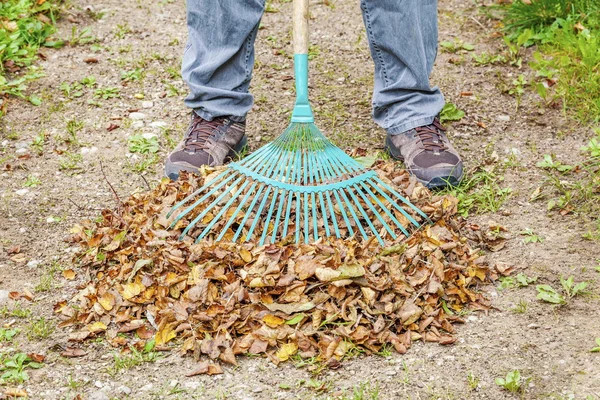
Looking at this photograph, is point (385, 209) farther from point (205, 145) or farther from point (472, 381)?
point (205, 145)

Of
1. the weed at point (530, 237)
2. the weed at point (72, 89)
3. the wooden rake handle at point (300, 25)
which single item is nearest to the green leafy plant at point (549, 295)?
the weed at point (530, 237)

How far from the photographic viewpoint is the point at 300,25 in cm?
284

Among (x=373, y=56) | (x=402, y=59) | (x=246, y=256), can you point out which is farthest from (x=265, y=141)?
(x=246, y=256)

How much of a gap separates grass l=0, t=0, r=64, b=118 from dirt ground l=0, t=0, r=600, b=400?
0.09 meters

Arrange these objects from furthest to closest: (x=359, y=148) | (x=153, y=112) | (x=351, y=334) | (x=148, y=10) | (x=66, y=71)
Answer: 1. (x=148, y=10)
2. (x=66, y=71)
3. (x=153, y=112)
4. (x=359, y=148)
5. (x=351, y=334)

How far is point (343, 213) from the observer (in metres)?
2.74

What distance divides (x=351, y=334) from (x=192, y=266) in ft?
1.95

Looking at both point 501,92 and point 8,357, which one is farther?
point 501,92

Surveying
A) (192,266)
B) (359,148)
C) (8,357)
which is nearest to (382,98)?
(359,148)

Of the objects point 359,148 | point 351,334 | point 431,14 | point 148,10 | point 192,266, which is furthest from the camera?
point 148,10

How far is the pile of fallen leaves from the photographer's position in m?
2.43

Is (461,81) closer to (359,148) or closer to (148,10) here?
(359,148)

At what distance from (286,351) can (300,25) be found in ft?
3.82

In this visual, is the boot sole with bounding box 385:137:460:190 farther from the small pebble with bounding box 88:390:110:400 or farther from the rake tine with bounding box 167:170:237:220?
the small pebble with bounding box 88:390:110:400
